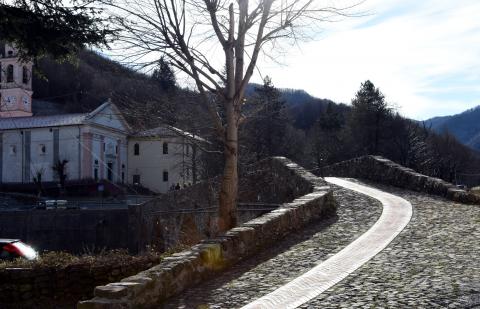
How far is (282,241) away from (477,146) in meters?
191

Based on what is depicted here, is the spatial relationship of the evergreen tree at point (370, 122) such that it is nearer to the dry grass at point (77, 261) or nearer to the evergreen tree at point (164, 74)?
the evergreen tree at point (164, 74)

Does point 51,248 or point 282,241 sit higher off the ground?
point 282,241

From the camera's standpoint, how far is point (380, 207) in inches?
561

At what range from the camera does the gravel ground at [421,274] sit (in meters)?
6.37

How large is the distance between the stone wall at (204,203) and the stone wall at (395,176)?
371 centimetres

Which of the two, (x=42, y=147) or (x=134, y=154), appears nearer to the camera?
(x=42, y=147)

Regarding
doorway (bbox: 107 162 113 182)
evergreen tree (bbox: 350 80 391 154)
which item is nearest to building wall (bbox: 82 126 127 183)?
doorway (bbox: 107 162 113 182)

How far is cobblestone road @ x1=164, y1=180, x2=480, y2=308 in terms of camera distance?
653cm

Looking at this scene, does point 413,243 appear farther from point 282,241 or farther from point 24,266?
point 24,266

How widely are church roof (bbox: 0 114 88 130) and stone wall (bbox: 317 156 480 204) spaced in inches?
1828

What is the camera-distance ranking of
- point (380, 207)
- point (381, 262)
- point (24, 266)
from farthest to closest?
point (380, 207) < point (24, 266) < point (381, 262)

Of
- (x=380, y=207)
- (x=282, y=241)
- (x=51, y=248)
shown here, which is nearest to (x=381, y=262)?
(x=282, y=241)

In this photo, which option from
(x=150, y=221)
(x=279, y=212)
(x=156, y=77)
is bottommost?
(x=150, y=221)

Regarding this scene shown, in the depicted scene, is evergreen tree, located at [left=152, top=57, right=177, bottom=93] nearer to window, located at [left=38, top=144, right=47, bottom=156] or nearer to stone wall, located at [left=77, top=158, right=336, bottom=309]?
stone wall, located at [left=77, top=158, right=336, bottom=309]
